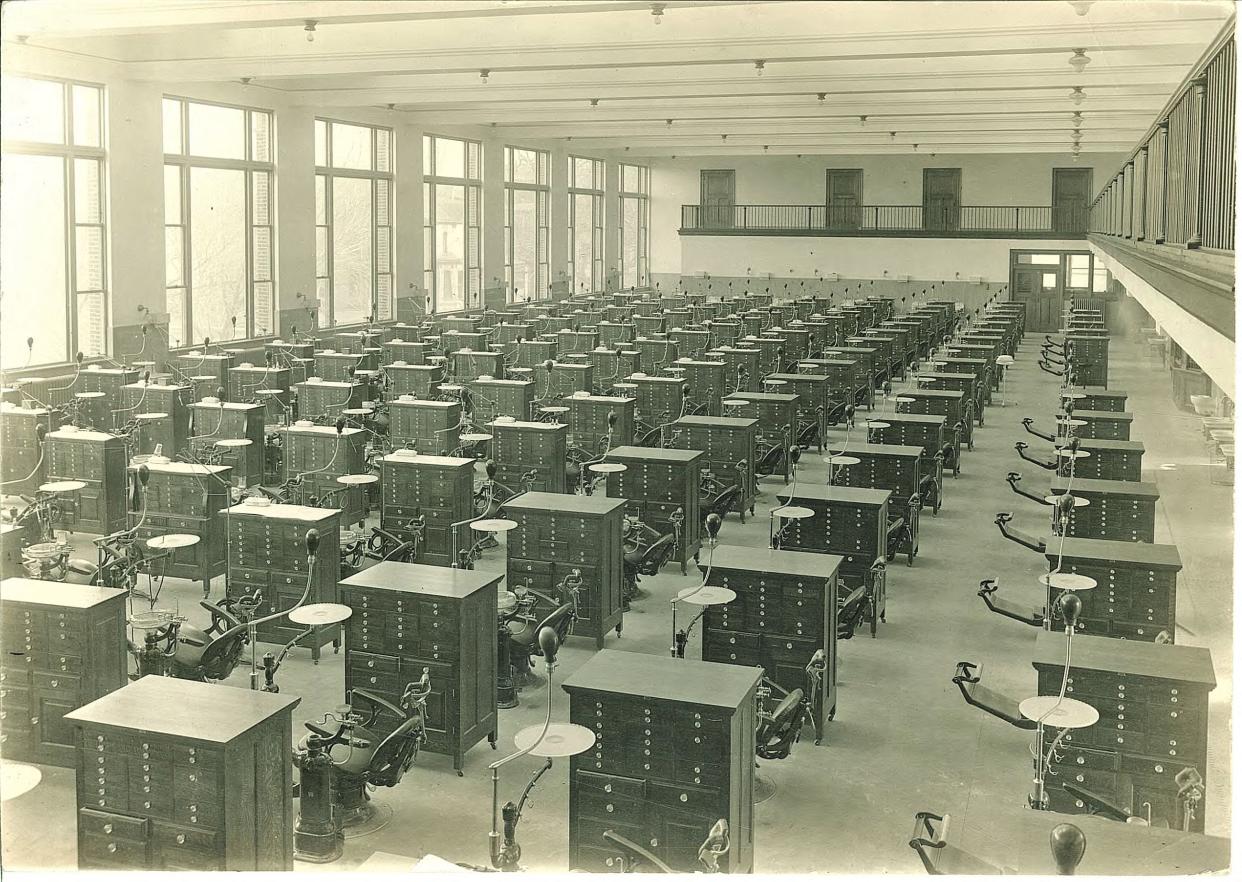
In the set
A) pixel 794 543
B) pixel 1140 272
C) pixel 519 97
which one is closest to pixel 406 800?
pixel 794 543

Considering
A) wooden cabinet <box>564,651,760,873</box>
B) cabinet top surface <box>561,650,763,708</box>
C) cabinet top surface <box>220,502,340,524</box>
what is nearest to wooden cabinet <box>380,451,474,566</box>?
cabinet top surface <box>220,502,340,524</box>

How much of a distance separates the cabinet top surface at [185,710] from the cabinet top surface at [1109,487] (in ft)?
24.1

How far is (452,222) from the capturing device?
2692cm

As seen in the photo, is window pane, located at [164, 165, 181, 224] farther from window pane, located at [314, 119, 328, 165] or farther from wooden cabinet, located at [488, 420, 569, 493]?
wooden cabinet, located at [488, 420, 569, 493]

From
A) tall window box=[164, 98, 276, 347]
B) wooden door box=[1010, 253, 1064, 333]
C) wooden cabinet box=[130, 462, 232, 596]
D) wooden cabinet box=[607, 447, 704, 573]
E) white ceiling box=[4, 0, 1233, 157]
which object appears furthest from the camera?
wooden door box=[1010, 253, 1064, 333]

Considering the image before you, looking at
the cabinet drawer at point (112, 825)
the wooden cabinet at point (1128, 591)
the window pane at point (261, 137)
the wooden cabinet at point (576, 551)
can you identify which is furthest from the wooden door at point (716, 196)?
the cabinet drawer at point (112, 825)

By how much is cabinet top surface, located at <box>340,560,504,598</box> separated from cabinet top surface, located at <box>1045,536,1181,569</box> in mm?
3926

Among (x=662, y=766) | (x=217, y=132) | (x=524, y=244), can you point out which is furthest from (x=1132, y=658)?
(x=524, y=244)

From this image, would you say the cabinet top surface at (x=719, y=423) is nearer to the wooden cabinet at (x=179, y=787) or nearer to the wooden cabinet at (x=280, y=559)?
the wooden cabinet at (x=280, y=559)

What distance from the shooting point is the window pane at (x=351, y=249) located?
22.7 metres

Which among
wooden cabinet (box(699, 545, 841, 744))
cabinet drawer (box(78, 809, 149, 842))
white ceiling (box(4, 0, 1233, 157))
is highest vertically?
white ceiling (box(4, 0, 1233, 157))

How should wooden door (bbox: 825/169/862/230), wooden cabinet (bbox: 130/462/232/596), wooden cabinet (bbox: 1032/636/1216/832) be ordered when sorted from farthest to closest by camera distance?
wooden door (bbox: 825/169/862/230) → wooden cabinet (bbox: 130/462/232/596) → wooden cabinet (bbox: 1032/636/1216/832)

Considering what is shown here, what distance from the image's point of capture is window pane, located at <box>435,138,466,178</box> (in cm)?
2631

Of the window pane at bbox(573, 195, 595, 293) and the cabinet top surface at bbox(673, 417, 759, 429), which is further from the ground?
the window pane at bbox(573, 195, 595, 293)
